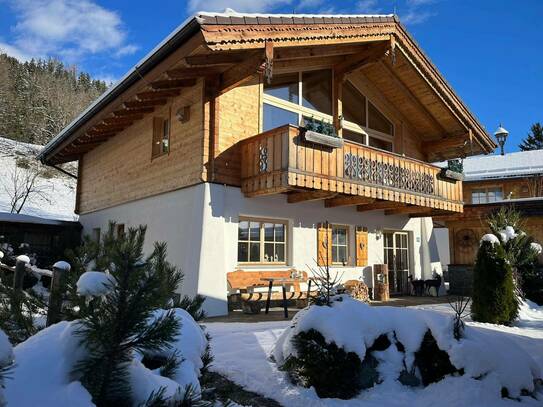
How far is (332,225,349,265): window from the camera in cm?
1213

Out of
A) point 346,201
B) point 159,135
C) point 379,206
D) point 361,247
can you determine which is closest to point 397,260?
point 361,247

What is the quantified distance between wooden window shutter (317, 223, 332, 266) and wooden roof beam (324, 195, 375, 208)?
1.86ft

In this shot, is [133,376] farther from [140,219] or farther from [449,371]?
[140,219]

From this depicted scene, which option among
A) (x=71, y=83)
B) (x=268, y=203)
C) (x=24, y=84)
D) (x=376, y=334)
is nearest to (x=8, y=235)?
(x=268, y=203)

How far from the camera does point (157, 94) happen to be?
1062 centimetres

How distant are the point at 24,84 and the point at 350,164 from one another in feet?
132

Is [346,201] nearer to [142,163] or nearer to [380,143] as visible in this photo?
[380,143]

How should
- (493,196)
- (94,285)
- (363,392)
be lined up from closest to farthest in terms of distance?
(94,285)
(363,392)
(493,196)

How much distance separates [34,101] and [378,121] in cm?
3553

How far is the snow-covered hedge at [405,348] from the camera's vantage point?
4066 mm

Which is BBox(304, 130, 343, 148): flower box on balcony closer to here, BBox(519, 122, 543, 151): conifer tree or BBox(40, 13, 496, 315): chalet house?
BBox(40, 13, 496, 315): chalet house

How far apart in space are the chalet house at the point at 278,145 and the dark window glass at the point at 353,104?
0.05 metres

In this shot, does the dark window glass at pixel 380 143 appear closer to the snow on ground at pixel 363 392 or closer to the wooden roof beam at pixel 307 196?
the wooden roof beam at pixel 307 196

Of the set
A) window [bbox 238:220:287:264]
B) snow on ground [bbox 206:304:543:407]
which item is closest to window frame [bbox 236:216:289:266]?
window [bbox 238:220:287:264]
